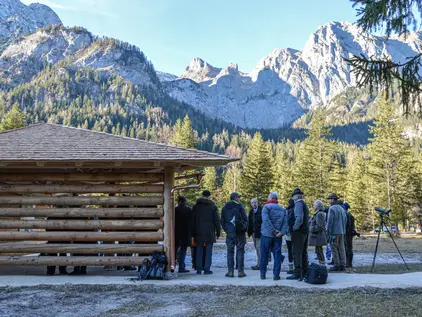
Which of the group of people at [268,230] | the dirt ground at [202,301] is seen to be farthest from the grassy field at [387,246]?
the dirt ground at [202,301]

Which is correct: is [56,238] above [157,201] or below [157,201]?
below

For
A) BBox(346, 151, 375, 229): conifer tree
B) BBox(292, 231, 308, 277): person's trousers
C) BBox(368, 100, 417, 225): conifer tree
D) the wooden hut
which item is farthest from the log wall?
BBox(346, 151, 375, 229): conifer tree

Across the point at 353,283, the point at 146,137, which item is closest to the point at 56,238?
the point at 353,283

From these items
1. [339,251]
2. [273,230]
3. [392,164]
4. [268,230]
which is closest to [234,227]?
[268,230]

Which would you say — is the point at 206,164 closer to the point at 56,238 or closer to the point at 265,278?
the point at 265,278

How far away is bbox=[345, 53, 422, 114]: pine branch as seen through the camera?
23.6 ft

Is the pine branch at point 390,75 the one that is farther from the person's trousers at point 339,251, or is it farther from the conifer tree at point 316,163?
the conifer tree at point 316,163

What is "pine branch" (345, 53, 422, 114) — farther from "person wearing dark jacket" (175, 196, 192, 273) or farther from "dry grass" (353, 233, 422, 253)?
"dry grass" (353, 233, 422, 253)

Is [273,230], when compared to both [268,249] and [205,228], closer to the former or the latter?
[268,249]

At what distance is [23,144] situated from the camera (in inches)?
406

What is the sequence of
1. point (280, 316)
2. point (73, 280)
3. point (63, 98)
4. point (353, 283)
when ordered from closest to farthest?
1. point (280, 316)
2. point (353, 283)
3. point (73, 280)
4. point (63, 98)

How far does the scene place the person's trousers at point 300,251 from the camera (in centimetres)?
869

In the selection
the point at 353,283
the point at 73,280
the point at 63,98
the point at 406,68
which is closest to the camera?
the point at 406,68

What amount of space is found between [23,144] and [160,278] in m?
5.03
